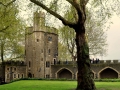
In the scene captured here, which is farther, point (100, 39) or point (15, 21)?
point (100, 39)

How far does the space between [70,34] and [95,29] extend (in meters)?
4.95

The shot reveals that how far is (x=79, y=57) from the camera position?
17.2 meters

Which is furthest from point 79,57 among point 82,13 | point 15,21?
point 15,21

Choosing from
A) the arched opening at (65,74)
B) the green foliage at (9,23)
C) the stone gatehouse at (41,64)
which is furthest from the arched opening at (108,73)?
the green foliage at (9,23)

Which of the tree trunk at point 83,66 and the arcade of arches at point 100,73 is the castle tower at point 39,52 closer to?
the arcade of arches at point 100,73

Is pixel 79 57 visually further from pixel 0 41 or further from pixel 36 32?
pixel 36 32

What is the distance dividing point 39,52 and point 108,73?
1444cm

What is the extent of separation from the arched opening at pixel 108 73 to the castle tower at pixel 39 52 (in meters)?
10.7

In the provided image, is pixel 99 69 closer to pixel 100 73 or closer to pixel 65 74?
pixel 100 73

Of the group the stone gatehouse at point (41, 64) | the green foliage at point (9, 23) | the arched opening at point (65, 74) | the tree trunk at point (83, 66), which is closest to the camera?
the tree trunk at point (83, 66)

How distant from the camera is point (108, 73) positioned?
159 feet

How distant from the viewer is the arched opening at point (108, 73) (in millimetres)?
47562

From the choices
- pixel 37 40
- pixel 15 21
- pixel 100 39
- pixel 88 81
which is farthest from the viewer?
pixel 37 40

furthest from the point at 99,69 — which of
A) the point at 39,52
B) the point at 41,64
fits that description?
the point at 39,52
